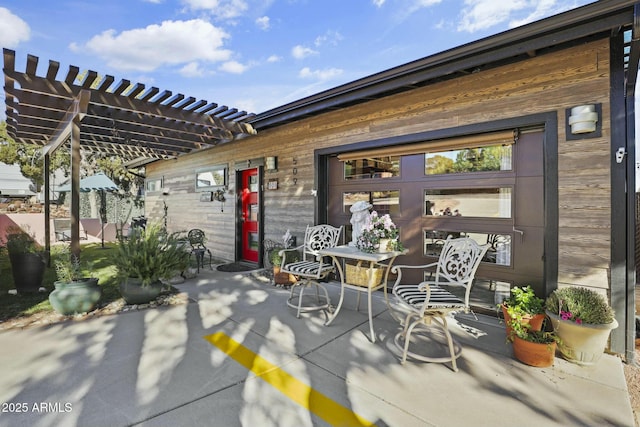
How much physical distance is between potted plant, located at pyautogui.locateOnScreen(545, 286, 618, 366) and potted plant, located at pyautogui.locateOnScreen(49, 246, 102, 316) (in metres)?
4.51

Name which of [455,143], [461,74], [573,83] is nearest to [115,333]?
[455,143]

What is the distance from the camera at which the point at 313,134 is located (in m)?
4.90

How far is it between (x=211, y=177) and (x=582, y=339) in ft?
23.0

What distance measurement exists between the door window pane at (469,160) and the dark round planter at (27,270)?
530 centimetres

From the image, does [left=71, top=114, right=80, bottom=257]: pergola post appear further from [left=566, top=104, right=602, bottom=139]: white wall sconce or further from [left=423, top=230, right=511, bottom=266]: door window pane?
[left=566, top=104, right=602, bottom=139]: white wall sconce

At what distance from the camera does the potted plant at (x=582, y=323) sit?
224cm

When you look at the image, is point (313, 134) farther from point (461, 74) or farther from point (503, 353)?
point (503, 353)

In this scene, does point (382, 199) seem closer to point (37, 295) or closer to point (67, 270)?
point (67, 270)

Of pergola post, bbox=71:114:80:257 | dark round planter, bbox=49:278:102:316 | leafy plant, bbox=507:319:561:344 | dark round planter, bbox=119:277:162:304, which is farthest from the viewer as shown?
pergola post, bbox=71:114:80:257

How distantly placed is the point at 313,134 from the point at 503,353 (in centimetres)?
382

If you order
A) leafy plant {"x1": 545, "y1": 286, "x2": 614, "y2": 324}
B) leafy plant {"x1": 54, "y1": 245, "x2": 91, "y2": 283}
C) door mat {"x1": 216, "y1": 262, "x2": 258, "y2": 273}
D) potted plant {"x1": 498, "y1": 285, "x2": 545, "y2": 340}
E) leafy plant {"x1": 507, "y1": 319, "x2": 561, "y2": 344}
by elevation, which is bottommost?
door mat {"x1": 216, "y1": 262, "x2": 258, "y2": 273}

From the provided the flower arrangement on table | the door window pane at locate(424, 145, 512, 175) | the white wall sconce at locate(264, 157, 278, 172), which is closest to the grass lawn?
the white wall sconce at locate(264, 157, 278, 172)

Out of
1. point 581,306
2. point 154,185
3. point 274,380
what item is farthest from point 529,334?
point 154,185

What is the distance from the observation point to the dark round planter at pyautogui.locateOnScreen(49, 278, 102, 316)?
3156 mm
